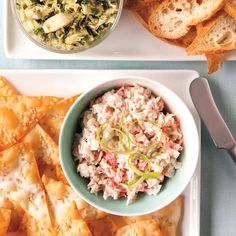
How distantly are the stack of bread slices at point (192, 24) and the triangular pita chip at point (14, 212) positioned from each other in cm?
57

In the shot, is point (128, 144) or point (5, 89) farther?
point (5, 89)

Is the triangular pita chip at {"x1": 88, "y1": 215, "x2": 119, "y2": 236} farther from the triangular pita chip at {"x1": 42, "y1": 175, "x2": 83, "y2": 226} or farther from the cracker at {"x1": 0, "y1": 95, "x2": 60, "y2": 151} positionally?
the cracker at {"x1": 0, "y1": 95, "x2": 60, "y2": 151}

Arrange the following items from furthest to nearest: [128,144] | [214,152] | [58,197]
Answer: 1. [214,152]
2. [58,197]
3. [128,144]

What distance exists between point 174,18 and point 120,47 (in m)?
0.16

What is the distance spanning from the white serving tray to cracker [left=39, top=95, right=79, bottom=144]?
51mm

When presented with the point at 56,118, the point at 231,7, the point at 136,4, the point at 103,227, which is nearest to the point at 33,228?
the point at 103,227

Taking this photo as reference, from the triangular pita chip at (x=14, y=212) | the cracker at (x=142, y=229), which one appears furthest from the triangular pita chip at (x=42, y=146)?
the cracker at (x=142, y=229)

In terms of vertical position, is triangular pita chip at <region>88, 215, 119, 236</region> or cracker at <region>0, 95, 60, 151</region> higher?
cracker at <region>0, 95, 60, 151</region>

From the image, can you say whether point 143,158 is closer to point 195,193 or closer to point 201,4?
point 195,193

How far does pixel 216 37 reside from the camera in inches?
57.6

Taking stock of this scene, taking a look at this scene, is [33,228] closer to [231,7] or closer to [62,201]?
[62,201]

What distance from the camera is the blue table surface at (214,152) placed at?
60.4 inches

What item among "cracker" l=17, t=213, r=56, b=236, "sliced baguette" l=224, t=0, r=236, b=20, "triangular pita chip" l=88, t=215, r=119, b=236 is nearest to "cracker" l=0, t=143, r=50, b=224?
"cracker" l=17, t=213, r=56, b=236

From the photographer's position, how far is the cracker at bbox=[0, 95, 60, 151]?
1446mm
